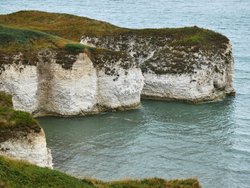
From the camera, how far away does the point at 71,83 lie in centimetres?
4869

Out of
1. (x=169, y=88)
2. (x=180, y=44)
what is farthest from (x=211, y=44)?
(x=169, y=88)

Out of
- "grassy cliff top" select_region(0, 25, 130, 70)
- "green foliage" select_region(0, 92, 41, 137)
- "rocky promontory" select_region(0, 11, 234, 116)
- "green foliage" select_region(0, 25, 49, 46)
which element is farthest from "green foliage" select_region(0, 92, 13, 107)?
"green foliage" select_region(0, 25, 49, 46)

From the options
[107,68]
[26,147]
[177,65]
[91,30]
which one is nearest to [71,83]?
[107,68]

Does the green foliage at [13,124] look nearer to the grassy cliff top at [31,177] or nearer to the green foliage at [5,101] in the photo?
the green foliage at [5,101]

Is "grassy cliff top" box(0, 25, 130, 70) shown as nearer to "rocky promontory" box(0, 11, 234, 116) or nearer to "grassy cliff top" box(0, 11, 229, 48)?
"rocky promontory" box(0, 11, 234, 116)

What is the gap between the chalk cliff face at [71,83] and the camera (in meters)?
46.7

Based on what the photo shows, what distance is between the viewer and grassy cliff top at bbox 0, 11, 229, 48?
192ft

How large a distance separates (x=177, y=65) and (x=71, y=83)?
13.0 metres

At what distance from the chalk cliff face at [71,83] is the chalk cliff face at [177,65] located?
4.06 meters

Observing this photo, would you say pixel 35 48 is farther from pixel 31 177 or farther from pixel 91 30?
pixel 31 177

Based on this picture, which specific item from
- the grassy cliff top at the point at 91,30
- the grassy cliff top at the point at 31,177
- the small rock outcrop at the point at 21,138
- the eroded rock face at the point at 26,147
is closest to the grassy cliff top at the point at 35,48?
the grassy cliff top at the point at 91,30

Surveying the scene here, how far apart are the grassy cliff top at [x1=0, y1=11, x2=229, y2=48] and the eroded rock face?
2960 centimetres

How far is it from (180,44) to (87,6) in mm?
97569

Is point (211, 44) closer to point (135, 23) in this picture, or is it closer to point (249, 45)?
point (249, 45)
